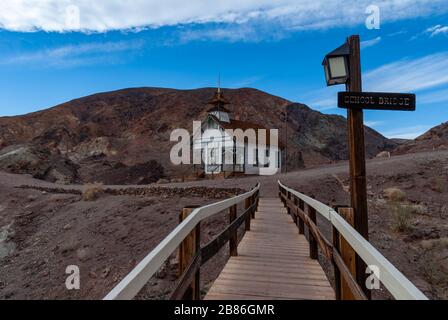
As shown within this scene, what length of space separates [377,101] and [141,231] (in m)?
12.1

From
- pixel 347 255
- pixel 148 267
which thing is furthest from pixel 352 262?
pixel 148 267

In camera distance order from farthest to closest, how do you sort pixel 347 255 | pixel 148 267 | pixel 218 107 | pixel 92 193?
pixel 218 107
pixel 92 193
pixel 347 255
pixel 148 267

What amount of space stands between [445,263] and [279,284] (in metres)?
8.41

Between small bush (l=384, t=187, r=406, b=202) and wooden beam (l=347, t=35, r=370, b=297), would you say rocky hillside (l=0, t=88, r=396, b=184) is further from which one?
wooden beam (l=347, t=35, r=370, b=297)

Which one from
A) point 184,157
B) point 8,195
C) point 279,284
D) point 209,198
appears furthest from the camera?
point 184,157

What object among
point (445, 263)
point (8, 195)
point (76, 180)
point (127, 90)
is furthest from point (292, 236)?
point (127, 90)

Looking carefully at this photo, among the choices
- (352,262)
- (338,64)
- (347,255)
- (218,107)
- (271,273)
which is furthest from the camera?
(218,107)

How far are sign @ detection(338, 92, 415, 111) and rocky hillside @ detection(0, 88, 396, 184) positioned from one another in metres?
42.2

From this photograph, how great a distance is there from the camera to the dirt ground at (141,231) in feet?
34.9

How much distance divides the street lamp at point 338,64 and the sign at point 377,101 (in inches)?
22.6

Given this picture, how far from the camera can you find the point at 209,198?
18.4 meters

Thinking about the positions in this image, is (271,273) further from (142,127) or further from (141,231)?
(142,127)

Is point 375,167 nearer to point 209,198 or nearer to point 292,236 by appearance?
point 209,198

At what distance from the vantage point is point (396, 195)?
17.2 metres
